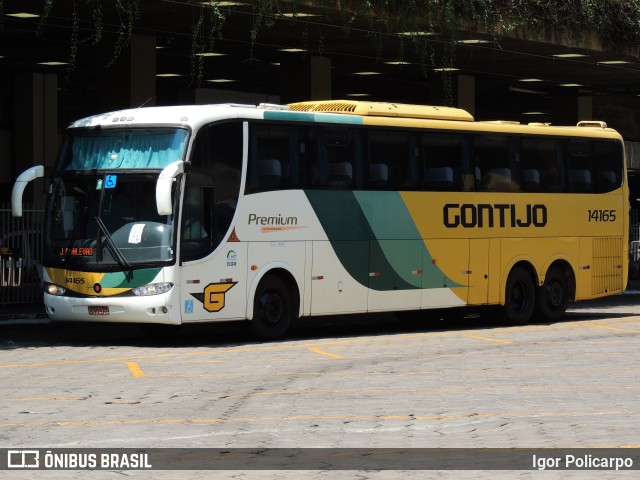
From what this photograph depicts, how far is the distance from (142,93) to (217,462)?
19.8 metres

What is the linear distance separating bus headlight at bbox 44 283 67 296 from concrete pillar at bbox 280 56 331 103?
12.4m

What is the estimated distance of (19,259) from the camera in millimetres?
26969

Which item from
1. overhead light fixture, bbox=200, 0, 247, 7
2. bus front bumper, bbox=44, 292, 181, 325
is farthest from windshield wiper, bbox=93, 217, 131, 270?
overhead light fixture, bbox=200, 0, 247, 7

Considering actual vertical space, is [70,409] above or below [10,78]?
below

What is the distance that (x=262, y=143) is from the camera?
2061cm

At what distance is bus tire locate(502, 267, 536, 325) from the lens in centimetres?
2523

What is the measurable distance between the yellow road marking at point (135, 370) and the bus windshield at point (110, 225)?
2.48 m

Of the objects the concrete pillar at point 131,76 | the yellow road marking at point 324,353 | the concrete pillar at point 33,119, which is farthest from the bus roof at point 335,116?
the concrete pillar at point 33,119

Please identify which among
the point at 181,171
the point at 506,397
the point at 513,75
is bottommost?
the point at 506,397

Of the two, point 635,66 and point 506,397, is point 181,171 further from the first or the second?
point 635,66

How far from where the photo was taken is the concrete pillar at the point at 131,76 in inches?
1126

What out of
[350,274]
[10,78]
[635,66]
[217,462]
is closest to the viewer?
[217,462]

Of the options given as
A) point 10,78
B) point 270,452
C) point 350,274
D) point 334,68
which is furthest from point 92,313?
point 10,78

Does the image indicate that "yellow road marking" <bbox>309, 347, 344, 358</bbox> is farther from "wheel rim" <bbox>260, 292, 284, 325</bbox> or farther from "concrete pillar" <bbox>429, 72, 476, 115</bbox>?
"concrete pillar" <bbox>429, 72, 476, 115</bbox>
